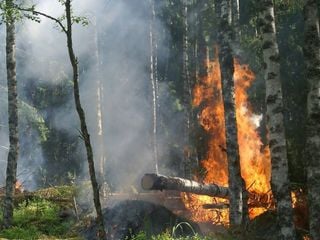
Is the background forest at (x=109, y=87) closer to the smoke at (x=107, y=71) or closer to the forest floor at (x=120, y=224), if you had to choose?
the smoke at (x=107, y=71)

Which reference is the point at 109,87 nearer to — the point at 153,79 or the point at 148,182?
the point at 153,79

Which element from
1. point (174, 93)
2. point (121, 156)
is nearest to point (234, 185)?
point (174, 93)

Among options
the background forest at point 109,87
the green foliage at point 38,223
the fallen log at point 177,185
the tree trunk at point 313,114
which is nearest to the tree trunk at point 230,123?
the fallen log at point 177,185

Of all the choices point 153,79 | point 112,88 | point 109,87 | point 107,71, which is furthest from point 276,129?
point 107,71

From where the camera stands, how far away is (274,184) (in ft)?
26.5

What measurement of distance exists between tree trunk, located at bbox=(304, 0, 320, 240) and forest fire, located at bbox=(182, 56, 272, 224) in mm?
6604

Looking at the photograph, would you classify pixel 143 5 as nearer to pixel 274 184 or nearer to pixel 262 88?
pixel 262 88

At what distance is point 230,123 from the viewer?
12.2m

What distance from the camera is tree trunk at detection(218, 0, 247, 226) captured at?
11.9 meters

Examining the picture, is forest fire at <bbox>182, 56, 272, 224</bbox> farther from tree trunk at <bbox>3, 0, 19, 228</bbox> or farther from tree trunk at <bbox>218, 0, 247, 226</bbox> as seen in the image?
tree trunk at <bbox>3, 0, 19, 228</bbox>

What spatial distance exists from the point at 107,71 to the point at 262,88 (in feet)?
63.4

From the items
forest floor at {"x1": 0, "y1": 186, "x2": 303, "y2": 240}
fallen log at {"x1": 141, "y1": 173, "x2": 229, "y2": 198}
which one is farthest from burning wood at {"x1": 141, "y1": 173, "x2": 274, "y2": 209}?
forest floor at {"x1": 0, "y1": 186, "x2": 303, "y2": 240}

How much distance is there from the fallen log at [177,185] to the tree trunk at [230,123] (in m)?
2.18

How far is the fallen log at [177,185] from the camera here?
13227 millimetres
